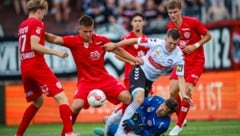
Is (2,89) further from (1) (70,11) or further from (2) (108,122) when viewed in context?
(2) (108,122)

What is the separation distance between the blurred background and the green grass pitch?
0.95m

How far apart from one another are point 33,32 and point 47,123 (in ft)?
26.1

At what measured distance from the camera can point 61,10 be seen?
23.9 metres

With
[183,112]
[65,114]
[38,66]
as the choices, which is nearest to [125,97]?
[65,114]

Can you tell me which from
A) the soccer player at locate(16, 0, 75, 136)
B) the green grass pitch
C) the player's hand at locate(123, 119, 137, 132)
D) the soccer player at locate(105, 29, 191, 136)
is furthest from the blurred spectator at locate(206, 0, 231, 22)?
the soccer player at locate(16, 0, 75, 136)

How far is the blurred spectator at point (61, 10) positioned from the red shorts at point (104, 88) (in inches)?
413

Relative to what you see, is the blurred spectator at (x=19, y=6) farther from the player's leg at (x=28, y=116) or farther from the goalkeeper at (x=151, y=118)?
the goalkeeper at (x=151, y=118)

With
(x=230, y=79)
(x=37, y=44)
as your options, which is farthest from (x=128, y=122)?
(x=230, y=79)

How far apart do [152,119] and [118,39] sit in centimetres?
928

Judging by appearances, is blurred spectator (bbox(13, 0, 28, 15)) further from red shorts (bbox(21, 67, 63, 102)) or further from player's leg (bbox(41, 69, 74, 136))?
player's leg (bbox(41, 69, 74, 136))

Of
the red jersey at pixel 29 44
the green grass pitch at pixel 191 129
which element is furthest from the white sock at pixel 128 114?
the green grass pitch at pixel 191 129

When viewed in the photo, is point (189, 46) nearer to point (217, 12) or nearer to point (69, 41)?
point (69, 41)

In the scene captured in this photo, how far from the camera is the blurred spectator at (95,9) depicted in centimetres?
2317

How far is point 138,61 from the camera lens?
44.4 ft
